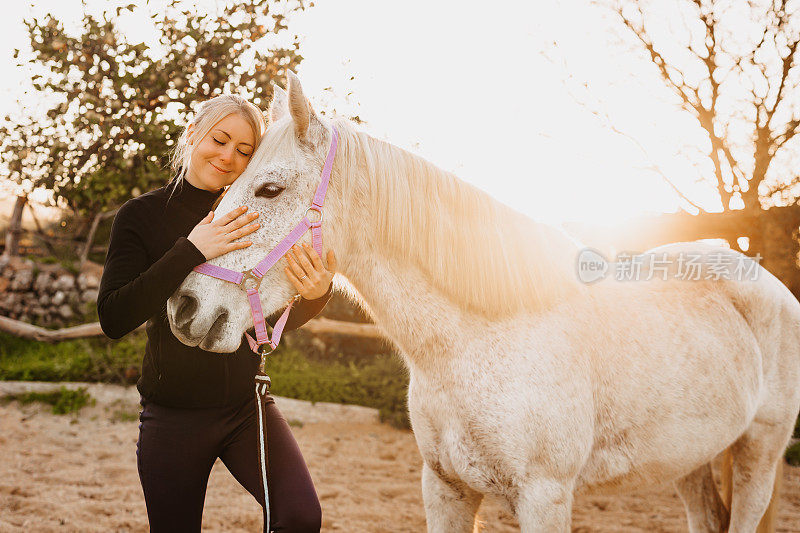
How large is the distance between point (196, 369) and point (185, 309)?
0.35 metres

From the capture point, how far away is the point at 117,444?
5.21m

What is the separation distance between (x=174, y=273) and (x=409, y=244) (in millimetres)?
709

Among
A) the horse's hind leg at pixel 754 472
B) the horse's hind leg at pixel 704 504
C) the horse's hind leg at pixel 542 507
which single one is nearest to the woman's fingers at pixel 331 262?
the horse's hind leg at pixel 542 507

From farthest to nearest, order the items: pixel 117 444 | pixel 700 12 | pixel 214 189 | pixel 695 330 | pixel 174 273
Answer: pixel 700 12 < pixel 117 444 < pixel 695 330 < pixel 214 189 < pixel 174 273

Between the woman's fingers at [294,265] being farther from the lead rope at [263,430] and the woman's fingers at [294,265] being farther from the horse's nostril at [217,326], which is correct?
the lead rope at [263,430]

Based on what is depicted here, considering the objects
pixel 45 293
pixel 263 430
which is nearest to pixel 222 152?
pixel 263 430

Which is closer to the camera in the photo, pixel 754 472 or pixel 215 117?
pixel 215 117

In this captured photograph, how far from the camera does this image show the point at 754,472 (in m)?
2.49

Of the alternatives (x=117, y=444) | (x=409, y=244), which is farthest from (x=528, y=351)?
(x=117, y=444)

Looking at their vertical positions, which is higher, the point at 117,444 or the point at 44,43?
the point at 44,43

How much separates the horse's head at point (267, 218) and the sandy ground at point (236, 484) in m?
2.60

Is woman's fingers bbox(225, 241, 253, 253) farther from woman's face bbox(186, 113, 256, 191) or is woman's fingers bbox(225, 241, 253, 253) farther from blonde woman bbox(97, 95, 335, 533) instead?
woman's face bbox(186, 113, 256, 191)

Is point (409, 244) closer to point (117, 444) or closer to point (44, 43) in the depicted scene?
point (117, 444)

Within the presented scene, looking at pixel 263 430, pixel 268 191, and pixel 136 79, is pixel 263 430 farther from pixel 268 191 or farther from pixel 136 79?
pixel 136 79
